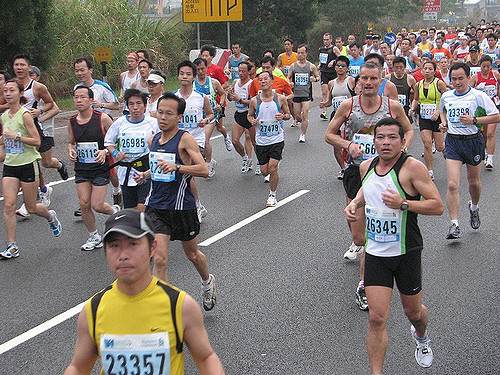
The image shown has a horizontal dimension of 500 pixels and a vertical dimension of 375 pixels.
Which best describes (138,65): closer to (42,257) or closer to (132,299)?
(42,257)

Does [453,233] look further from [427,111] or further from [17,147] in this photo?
[17,147]

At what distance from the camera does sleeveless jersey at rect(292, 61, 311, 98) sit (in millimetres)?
16422

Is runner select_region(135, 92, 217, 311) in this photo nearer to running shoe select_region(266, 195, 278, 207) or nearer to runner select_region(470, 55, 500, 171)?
running shoe select_region(266, 195, 278, 207)

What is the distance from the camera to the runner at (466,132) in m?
8.98

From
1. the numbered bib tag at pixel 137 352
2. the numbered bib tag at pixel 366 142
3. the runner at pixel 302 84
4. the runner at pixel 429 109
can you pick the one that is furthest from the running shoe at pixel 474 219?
the runner at pixel 302 84

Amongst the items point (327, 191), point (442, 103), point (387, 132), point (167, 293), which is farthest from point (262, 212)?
point (167, 293)

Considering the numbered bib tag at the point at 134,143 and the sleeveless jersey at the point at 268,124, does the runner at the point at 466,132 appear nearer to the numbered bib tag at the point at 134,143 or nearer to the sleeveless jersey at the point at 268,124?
the sleeveless jersey at the point at 268,124

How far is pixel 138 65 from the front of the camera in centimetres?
1220

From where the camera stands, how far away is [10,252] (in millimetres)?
8227

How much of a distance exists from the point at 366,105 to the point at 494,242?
106 inches

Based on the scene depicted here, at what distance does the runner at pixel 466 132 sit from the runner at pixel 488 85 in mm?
3894

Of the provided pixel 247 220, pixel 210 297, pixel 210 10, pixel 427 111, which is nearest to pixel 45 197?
pixel 247 220

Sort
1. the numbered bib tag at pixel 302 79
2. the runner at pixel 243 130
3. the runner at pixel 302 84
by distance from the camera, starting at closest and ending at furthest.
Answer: the runner at pixel 243 130, the runner at pixel 302 84, the numbered bib tag at pixel 302 79

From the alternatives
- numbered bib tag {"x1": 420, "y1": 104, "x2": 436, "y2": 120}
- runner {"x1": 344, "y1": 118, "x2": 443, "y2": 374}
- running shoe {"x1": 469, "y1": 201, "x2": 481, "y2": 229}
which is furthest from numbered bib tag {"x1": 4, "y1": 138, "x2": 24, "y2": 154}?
numbered bib tag {"x1": 420, "y1": 104, "x2": 436, "y2": 120}
